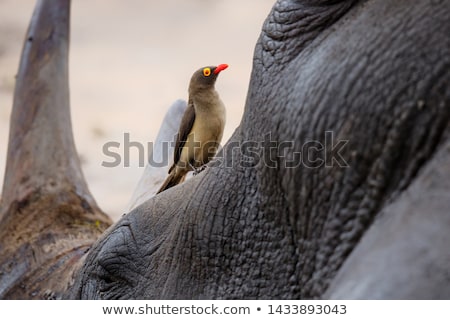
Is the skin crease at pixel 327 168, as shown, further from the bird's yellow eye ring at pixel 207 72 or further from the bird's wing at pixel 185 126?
the bird's yellow eye ring at pixel 207 72

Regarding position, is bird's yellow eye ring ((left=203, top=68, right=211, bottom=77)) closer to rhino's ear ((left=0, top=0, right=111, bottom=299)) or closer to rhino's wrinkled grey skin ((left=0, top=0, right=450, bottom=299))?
rhino's ear ((left=0, top=0, right=111, bottom=299))

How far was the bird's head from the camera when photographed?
250cm

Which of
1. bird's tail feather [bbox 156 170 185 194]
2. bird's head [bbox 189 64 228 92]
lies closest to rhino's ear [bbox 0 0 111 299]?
bird's tail feather [bbox 156 170 185 194]

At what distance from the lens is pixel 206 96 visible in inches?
100

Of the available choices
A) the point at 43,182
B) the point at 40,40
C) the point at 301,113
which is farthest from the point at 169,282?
the point at 40,40

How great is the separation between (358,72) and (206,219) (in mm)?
367

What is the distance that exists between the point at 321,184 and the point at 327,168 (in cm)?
3

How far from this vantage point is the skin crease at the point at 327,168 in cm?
80

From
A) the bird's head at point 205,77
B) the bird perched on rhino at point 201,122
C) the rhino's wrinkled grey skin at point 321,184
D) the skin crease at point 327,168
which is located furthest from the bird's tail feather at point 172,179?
the skin crease at point 327,168

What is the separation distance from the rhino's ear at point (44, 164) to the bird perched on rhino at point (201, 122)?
377 mm

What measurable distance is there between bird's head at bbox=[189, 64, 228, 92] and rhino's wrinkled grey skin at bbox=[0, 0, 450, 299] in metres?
1.21

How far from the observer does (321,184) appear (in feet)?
2.99

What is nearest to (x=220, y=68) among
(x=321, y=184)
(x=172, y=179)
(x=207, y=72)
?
(x=207, y=72)

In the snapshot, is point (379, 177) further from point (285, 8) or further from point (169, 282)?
point (169, 282)
